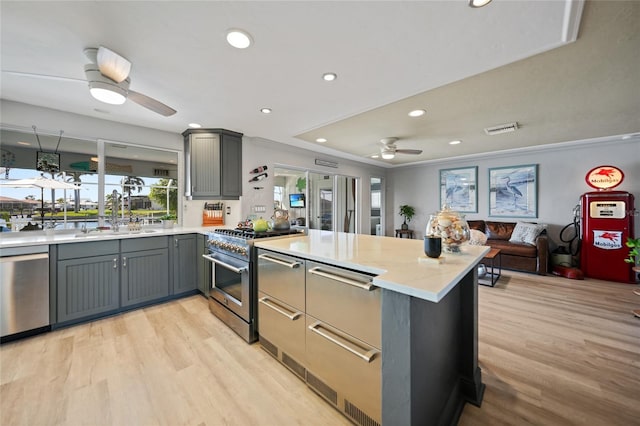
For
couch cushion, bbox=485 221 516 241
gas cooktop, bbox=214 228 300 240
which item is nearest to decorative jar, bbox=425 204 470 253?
gas cooktop, bbox=214 228 300 240

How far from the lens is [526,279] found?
414cm

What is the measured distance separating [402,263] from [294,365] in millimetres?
1150

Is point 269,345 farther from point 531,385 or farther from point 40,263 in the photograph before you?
point 40,263

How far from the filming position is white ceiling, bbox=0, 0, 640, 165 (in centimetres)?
147

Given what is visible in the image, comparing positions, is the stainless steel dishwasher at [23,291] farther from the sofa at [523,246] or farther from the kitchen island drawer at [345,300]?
the sofa at [523,246]

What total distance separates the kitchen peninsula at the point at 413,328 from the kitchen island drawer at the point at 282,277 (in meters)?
0.05

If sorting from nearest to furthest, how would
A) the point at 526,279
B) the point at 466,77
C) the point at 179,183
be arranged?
the point at 466,77 < the point at 179,183 < the point at 526,279

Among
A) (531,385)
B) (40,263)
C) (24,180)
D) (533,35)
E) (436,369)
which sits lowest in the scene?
(531,385)

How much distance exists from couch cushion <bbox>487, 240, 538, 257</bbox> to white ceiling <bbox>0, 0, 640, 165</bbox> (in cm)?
222

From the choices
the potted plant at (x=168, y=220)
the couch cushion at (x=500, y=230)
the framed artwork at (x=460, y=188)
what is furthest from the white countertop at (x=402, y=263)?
the framed artwork at (x=460, y=188)

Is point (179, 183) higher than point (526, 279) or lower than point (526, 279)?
higher

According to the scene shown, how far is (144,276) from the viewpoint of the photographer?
2.96m

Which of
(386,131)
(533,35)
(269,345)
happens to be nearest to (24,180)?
(269,345)

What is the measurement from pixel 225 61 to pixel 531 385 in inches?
132
